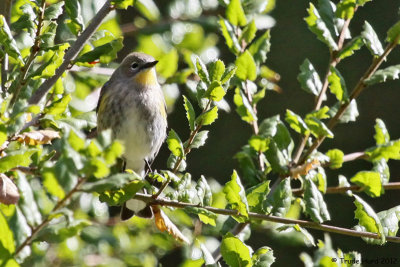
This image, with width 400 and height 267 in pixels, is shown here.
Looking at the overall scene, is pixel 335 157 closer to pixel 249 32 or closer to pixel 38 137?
pixel 249 32

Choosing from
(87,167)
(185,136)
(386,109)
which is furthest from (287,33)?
(87,167)

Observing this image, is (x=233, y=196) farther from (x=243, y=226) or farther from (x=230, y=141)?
(x=230, y=141)

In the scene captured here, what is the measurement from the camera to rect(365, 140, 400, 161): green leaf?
2416 millimetres

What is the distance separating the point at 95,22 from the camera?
7.35 feet

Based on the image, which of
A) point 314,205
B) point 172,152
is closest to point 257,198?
point 314,205

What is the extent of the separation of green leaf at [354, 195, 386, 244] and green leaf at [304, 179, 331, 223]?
95mm

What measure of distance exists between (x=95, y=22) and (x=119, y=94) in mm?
1488

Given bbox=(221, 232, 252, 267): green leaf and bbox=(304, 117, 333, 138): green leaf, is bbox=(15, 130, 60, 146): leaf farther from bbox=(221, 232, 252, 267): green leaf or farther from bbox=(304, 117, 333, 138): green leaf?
bbox=(304, 117, 333, 138): green leaf

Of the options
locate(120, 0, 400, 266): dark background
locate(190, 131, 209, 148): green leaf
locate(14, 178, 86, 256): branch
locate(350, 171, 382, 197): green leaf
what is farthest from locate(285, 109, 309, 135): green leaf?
locate(120, 0, 400, 266): dark background

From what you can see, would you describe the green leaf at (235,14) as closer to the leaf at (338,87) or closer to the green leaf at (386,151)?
the leaf at (338,87)

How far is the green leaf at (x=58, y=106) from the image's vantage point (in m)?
2.20

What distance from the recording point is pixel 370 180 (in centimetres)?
233

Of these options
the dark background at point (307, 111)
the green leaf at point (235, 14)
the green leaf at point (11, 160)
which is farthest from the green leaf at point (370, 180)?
the dark background at point (307, 111)

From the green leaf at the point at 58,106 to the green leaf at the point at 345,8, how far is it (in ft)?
3.21
